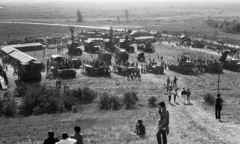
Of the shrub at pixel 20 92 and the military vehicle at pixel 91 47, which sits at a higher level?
the military vehicle at pixel 91 47

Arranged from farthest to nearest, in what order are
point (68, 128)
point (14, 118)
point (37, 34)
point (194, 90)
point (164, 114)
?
1. point (37, 34)
2. point (194, 90)
3. point (14, 118)
4. point (68, 128)
5. point (164, 114)

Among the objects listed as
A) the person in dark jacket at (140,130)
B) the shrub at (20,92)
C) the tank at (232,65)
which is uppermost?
the person in dark jacket at (140,130)

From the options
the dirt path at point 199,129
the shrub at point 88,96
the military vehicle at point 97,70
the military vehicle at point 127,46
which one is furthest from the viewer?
the military vehicle at point 127,46

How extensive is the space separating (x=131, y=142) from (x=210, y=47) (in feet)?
137

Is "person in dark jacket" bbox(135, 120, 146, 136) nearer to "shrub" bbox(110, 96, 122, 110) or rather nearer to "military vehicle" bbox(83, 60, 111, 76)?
"shrub" bbox(110, 96, 122, 110)

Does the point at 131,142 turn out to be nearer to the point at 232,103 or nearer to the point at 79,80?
the point at 232,103

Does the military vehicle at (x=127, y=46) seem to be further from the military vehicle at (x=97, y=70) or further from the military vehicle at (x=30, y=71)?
the military vehicle at (x=30, y=71)

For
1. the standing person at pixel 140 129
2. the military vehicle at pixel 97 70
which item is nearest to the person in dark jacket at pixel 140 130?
the standing person at pixel 140 129

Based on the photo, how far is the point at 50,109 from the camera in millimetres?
19422

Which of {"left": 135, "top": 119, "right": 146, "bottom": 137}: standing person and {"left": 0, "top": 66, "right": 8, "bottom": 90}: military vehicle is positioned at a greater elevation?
{"left": 135, "top": 119, "right": 146, "bottom": 137}: standing person

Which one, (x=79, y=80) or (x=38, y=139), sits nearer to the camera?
(x=38, y=139)

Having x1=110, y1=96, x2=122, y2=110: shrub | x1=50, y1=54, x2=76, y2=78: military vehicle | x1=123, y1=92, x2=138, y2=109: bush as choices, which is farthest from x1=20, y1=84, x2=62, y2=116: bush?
x1=50, y1=54, x2=76, y2=78: military vehicle

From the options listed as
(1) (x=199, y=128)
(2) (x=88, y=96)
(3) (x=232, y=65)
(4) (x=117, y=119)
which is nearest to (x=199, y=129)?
(1) (x=199, y=128)

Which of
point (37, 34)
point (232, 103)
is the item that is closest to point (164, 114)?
point (232, 103)
